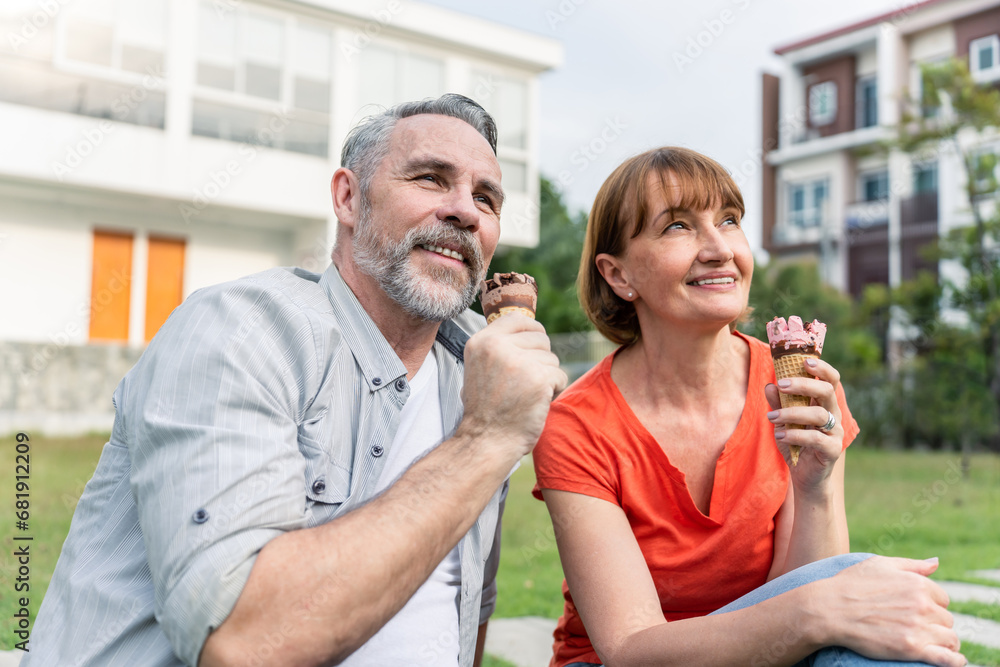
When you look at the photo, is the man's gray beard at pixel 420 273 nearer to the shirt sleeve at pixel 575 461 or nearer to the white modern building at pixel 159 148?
the shirt sleeve at pixel 575 461

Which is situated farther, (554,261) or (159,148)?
(554,261)

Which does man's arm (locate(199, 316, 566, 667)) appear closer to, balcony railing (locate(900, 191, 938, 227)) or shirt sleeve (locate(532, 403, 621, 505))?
shirt sleeve (locate(532, 403, 621, 505))

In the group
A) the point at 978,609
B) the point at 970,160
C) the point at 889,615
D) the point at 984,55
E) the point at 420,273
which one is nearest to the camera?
the point at 889,615

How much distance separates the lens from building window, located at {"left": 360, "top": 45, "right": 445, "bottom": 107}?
56.6 feet

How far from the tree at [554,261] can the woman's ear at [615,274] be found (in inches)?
598

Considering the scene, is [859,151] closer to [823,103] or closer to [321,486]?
[823,103]

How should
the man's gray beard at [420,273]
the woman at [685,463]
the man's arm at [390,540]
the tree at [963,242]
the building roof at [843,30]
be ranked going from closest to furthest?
the man's arm at [390,540], the woman at [685,463], the man's gray beard at [420,273], the tree at [963,242], the building roof at [843,30]

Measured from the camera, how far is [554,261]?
2877 centimetres

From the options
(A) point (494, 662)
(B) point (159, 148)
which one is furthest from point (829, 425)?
(B) point (159, 148)

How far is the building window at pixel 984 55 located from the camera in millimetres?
24250

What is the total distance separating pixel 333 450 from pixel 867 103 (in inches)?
1206

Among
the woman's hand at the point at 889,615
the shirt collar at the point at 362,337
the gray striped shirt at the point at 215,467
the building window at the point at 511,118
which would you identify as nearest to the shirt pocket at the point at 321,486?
the gray striped shirt at the point at 215,467

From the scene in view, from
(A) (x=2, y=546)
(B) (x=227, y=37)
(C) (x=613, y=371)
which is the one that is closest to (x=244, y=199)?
(B) (x=227, y=37)

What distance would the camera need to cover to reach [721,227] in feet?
8.96
